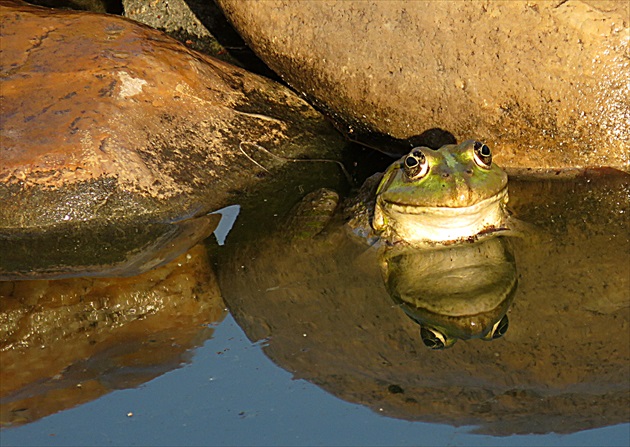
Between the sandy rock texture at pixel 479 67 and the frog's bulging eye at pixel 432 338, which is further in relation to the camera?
the sandy rock texture at pixel 479 67

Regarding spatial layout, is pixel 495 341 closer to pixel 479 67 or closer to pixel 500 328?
pixel 500 328

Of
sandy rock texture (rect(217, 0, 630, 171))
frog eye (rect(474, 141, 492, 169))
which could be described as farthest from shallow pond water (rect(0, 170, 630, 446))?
sandy rock texture (rect(217, 0, 630, 171))

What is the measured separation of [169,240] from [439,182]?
1.66 metres

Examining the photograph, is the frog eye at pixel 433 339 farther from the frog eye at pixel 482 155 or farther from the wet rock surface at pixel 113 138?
the wet rock surface at pixel 113 138

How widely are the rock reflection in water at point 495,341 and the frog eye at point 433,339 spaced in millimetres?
Result: 33

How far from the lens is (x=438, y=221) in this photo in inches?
210

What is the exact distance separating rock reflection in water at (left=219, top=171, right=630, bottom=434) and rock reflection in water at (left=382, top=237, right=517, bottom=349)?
0.20ft

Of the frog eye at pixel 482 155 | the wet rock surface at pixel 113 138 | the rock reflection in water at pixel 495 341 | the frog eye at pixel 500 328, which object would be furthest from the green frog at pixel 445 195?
the wet rock surface at pixel 113 138

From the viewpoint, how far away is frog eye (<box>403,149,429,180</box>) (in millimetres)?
5207

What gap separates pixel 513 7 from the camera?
575cm

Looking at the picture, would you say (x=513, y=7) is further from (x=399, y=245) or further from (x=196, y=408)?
(x=196, y=408)

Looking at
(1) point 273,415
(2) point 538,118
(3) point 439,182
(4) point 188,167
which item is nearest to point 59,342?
(1) point 273,415

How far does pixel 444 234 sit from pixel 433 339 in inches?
47.4

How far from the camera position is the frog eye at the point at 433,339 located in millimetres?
4273
